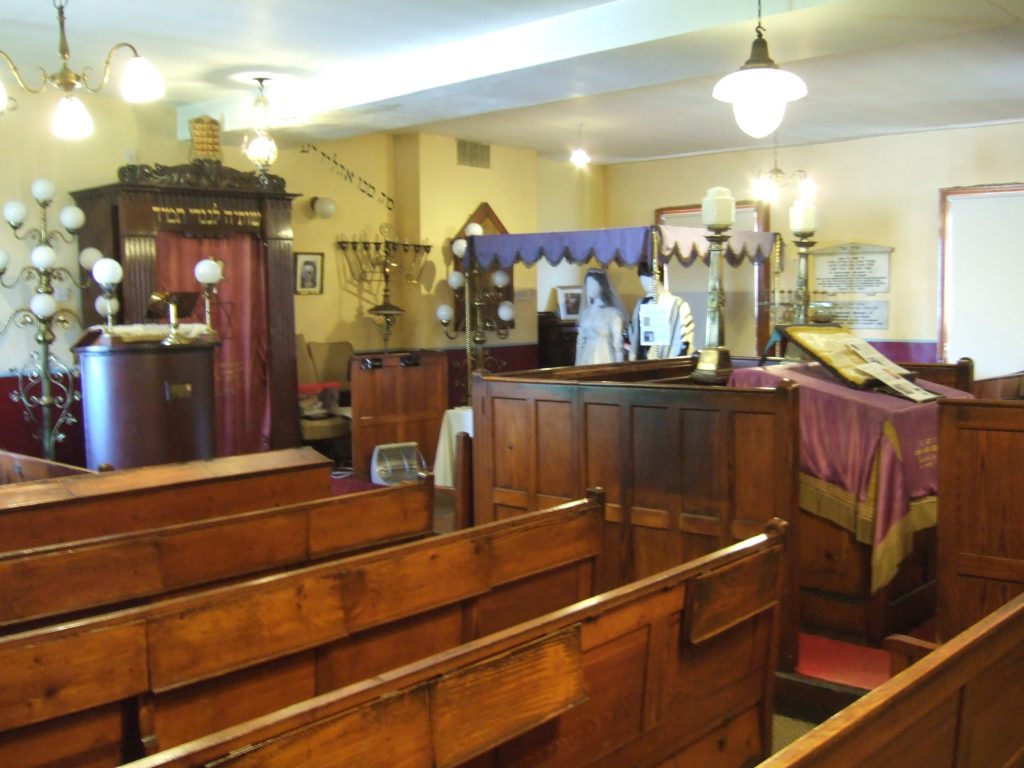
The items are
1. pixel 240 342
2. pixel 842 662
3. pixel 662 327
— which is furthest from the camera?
pixel 662 327

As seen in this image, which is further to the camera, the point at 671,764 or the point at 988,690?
the point at 671,764

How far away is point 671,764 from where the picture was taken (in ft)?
7.84

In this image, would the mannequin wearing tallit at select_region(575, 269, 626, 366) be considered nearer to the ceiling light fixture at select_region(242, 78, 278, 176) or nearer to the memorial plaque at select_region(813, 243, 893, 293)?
the memorial plaque at select_region(813, 243, 893, 293)

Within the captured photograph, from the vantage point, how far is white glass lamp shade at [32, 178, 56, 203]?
20.7 feet

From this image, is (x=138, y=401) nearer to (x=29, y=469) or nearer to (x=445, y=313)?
(x=29, y=469)

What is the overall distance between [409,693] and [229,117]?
6297 mm

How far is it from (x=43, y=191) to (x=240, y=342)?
177cm

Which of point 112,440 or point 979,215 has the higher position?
point 979,215

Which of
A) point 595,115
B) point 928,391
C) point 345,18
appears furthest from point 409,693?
point 595,115

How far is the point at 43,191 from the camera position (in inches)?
248

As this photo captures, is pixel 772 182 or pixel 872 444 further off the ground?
pixel 772 182

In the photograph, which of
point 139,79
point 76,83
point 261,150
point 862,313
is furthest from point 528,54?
point 862,313

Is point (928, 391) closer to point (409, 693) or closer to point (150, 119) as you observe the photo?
point (409, 693)

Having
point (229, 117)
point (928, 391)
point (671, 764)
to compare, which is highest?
point (229, 117)
